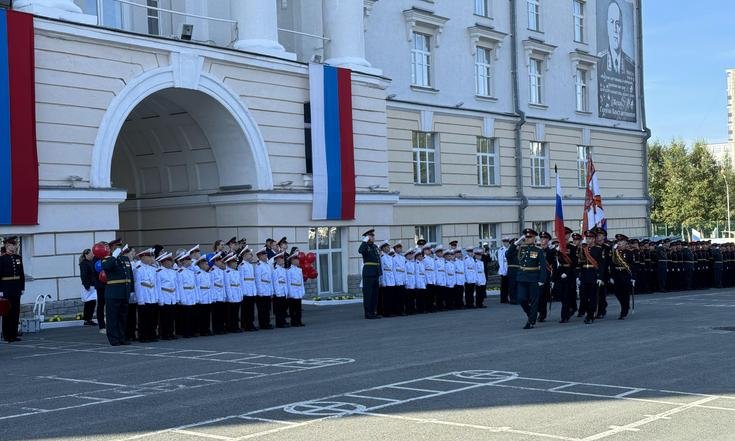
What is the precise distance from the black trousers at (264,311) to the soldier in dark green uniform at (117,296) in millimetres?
3362

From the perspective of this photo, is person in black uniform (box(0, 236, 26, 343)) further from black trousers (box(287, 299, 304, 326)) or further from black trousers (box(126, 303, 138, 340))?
black trousers (box(287, 299, 304, 326))

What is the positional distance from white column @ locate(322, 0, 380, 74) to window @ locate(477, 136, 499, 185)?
9.07 m

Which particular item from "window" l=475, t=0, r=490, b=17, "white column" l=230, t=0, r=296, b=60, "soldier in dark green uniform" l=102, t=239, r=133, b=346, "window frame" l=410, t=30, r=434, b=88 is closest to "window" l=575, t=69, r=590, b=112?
"window" l=475, t=0, r=490, b=17

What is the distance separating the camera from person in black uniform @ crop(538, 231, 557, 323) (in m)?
20.0

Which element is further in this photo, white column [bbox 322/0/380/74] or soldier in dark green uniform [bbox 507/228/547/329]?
white column [bbox 322/0/380/74]

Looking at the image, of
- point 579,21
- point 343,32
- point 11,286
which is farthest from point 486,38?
point 11,286

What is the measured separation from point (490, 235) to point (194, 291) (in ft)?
68.1

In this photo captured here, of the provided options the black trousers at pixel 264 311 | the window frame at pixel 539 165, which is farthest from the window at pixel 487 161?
the black trousers at pixel 264 311

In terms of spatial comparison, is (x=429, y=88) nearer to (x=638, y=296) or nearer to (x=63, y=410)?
(x=638, y=296)

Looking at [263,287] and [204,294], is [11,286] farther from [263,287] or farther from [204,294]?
[263,287]

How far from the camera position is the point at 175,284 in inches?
727

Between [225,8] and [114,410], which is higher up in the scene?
[225,8]

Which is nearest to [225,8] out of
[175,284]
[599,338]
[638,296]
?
[175,284]

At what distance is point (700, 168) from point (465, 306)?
186 feet
